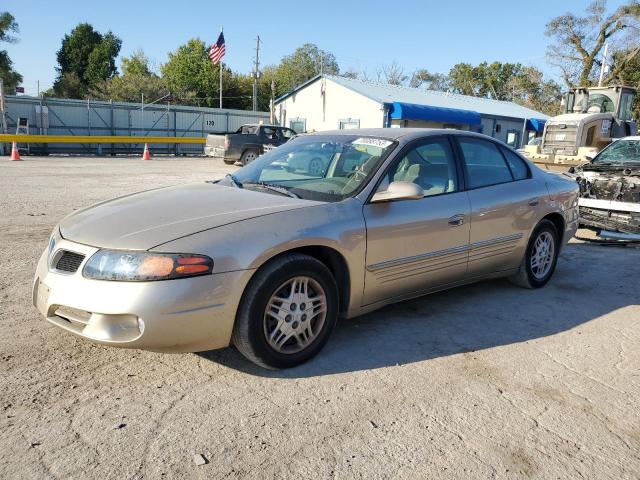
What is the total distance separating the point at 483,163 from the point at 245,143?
51.0ft

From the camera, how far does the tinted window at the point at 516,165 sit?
5.03 m

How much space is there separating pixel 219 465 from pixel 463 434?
123cm

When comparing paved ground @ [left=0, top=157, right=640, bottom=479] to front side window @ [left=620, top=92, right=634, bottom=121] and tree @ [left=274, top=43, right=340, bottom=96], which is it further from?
tree @ [left=274, top=43, right=340, bottom=96]

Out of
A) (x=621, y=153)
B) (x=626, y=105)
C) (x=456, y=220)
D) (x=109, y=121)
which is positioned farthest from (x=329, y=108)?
(x=456, y=220)

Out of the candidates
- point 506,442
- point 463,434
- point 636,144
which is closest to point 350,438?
point 463,434

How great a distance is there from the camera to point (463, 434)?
2.74 meters

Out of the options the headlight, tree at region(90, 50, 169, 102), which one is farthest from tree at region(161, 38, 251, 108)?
the headlight

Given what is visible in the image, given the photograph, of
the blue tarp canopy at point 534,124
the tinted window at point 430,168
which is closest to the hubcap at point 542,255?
the tinted window at point 430,168

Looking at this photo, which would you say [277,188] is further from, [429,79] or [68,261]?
[429,79]

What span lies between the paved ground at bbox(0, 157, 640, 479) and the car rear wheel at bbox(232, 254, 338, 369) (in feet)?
0.50

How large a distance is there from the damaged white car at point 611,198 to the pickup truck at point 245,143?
12294 mm

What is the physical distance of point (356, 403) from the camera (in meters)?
2.99

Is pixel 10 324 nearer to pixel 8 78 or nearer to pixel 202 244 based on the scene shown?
pixel 202 244

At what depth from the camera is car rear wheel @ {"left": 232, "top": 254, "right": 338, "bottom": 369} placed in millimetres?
3117
